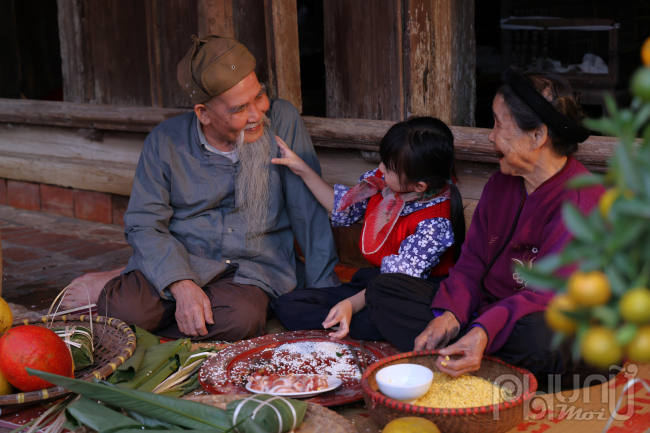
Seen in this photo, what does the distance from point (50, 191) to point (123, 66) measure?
4.84ft

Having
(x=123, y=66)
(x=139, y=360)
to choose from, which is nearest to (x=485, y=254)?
(x=139, y=360)

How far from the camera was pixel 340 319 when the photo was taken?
270cm

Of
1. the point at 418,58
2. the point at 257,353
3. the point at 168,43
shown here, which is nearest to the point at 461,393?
the point at 257,353

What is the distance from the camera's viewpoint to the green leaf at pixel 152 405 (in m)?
1.82

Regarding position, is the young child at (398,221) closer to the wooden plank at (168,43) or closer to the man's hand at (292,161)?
the man's hand at (292,161)

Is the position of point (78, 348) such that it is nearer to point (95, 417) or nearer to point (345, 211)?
point (95, 417)

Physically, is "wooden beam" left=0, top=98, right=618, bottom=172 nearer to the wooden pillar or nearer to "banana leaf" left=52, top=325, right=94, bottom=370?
the wooden pillar

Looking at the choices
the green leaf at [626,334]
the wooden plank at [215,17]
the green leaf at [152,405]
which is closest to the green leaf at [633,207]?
the green leaf at [626,334]

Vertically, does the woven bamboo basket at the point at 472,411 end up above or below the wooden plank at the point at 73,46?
below

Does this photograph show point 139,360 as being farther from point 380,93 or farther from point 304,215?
point 380,93

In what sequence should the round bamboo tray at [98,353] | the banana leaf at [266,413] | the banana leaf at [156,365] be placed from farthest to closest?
the banana leaf at [156,365] < the round bamboo tray at [98,353] < the banana leaf at [266,413]

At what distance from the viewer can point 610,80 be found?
4.93m

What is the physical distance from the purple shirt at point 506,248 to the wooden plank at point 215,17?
85.9 inches

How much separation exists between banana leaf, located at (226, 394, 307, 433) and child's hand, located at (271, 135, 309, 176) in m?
1.48
